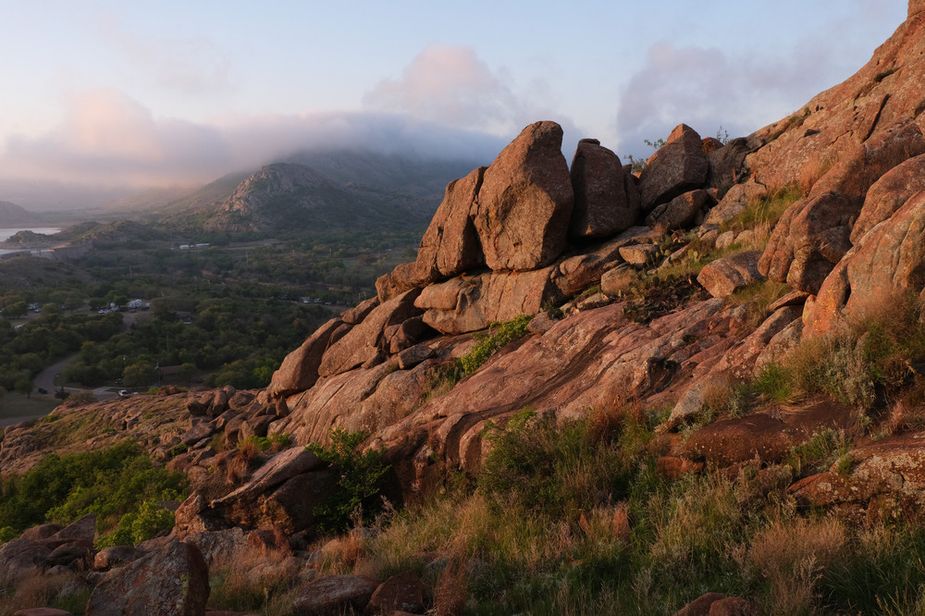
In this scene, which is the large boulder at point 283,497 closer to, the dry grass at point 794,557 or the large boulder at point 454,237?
the dry grass at point 794,557

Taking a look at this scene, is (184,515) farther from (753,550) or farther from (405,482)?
(753,550)

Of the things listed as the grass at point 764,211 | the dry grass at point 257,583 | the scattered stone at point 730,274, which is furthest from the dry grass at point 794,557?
the grass at point 764,211

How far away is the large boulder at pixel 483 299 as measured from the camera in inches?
659

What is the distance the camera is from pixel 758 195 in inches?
595

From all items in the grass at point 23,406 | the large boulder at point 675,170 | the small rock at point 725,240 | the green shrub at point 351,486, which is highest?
the large boulder at point 675,170

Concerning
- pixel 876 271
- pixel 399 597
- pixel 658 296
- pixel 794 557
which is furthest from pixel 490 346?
pixel 794 557

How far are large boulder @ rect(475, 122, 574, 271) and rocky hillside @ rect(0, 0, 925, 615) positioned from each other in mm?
86

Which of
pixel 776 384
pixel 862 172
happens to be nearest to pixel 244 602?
pixel 776 384

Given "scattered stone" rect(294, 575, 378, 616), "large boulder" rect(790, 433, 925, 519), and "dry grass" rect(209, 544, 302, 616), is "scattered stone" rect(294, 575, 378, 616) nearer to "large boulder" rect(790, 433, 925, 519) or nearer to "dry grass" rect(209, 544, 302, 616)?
"dry grass" rect(209, 544, 302, 616)

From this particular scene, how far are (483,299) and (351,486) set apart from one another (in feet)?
30.3

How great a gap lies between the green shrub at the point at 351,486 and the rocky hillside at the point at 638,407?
70 millimetres

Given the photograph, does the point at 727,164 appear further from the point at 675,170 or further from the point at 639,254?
the point at 639,254

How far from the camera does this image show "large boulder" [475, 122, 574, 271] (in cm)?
1727

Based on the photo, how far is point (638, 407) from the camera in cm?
809
